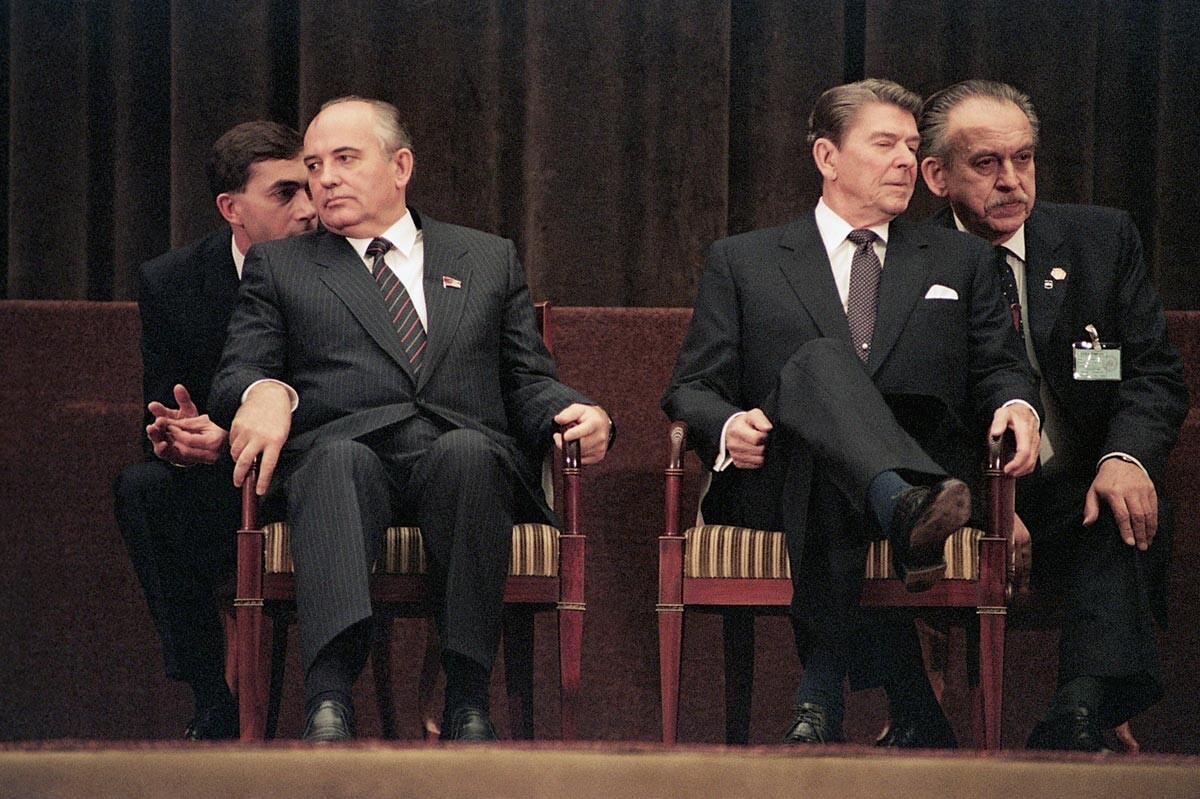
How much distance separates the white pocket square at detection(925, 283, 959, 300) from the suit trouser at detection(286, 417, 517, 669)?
825 millimetres

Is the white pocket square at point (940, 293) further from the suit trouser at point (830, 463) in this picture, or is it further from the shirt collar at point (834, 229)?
the suit trouser at point (830, 463)

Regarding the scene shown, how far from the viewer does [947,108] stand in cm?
308

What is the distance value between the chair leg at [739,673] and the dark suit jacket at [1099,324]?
0.68 m

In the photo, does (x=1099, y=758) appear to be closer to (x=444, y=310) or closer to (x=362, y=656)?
(x=362, y=656)

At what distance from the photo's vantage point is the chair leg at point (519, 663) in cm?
274

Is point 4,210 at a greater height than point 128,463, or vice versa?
point 4,210

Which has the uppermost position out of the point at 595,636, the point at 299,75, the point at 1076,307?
the point at 299,75

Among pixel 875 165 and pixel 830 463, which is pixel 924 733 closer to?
pixel 830 463

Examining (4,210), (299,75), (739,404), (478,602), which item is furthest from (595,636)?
(4,210)

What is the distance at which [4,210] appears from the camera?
3859 mm

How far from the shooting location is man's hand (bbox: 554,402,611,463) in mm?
2586

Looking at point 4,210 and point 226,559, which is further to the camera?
point 4,210

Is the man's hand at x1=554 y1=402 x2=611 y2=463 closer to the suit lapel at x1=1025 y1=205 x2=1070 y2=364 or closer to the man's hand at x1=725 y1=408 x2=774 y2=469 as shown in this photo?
the man's hand at x1=725 y1=408 x2=774 y2=469

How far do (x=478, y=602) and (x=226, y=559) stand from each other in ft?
2.17
